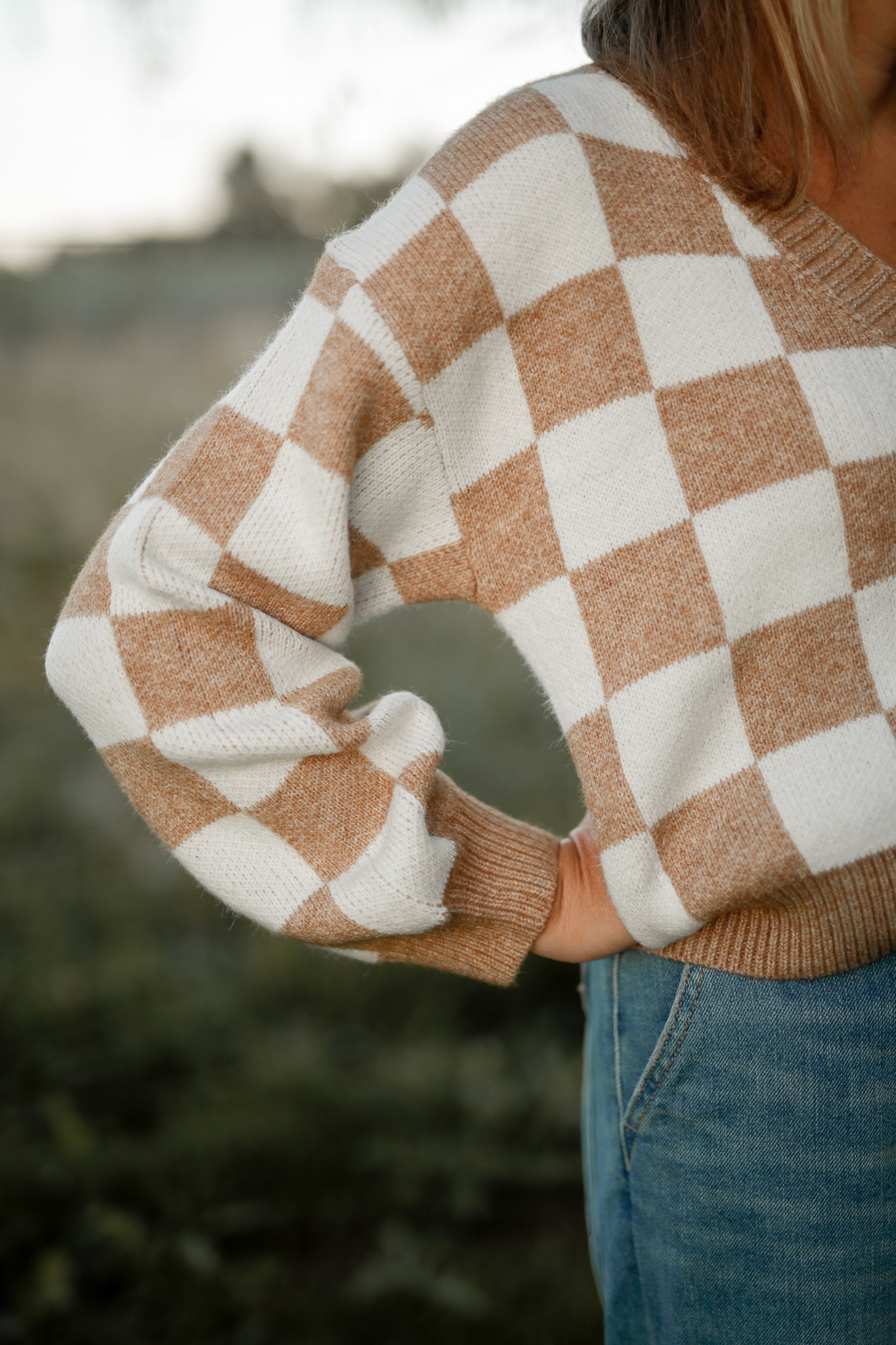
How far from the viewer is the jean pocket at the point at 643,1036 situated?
717 millimetres

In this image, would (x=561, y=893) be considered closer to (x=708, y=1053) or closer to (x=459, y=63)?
(x=708, y=1053)

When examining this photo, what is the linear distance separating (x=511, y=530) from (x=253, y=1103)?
5.48ft

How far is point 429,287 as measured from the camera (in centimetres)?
62

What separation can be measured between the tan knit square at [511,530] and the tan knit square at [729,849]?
19 centimetres

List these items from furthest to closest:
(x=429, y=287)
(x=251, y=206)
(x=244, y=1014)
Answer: (x=251, y=206), (x=244, y=1014), (x=429, y=287)

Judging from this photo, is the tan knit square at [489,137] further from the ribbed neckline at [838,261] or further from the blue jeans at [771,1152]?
the blue jeans at [771,1152]

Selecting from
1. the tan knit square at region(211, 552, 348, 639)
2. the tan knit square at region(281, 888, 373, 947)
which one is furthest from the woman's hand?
the tan knit square at region(211, 552, 348, 639)

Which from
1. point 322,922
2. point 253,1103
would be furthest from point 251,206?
point 322,922

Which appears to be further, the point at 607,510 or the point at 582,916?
the point at 582,916

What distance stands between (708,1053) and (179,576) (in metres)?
0.51

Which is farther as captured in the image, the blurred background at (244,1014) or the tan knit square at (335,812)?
the blurred background at (244,1014)

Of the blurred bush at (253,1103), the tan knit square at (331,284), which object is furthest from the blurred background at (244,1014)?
the tan knit square at (331,284)

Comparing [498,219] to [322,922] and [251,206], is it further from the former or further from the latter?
[251,206]

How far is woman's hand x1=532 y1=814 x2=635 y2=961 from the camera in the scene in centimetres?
76
